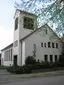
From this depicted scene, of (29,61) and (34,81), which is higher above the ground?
(29,61)

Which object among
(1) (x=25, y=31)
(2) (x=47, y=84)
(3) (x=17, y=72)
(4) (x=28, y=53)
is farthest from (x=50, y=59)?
(2) (x=47, y=84)

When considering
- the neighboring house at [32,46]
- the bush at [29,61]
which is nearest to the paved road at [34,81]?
the bush at [29,61]

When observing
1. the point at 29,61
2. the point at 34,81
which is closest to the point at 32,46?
the point at 29,61

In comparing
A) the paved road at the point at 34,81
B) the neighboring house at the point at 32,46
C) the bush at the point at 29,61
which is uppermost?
the neighboring house at the point at 32,46

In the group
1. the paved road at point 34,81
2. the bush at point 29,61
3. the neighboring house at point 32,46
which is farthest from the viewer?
the neighboring house at point 32,46

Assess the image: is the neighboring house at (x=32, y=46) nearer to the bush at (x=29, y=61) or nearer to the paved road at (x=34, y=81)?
the bush at (x=29, y=61)

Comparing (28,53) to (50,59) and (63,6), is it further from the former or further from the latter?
(63,6)

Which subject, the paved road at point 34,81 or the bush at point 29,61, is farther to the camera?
the bush at point 29,61

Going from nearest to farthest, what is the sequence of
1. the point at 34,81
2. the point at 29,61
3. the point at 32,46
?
the point at 34,81 < the point at 29,61 < the point at 32,46

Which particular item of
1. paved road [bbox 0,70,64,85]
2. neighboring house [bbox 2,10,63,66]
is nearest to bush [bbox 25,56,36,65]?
neighboring house [bbox 2,10,63,66]

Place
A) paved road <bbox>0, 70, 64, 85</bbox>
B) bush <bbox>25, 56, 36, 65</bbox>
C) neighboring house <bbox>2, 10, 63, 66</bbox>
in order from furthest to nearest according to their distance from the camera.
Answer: neighboring house <bbox>2, 10, 63, 66</bbox> → bush <bbox>25, 56, 36, 65</bbox> → paved road <bbox>0, 70, 64, 85</bbox>

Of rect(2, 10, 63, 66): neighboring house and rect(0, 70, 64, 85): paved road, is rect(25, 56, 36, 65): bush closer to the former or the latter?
rect(2, 10, 63, 66): neighboring house

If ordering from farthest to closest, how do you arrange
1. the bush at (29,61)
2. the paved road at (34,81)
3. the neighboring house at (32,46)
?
1. the neighboring house at (32,46)
2. the bush at (29,61)
3. the paved road at (34,81)

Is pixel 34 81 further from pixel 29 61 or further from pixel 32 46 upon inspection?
pixel 32 46
